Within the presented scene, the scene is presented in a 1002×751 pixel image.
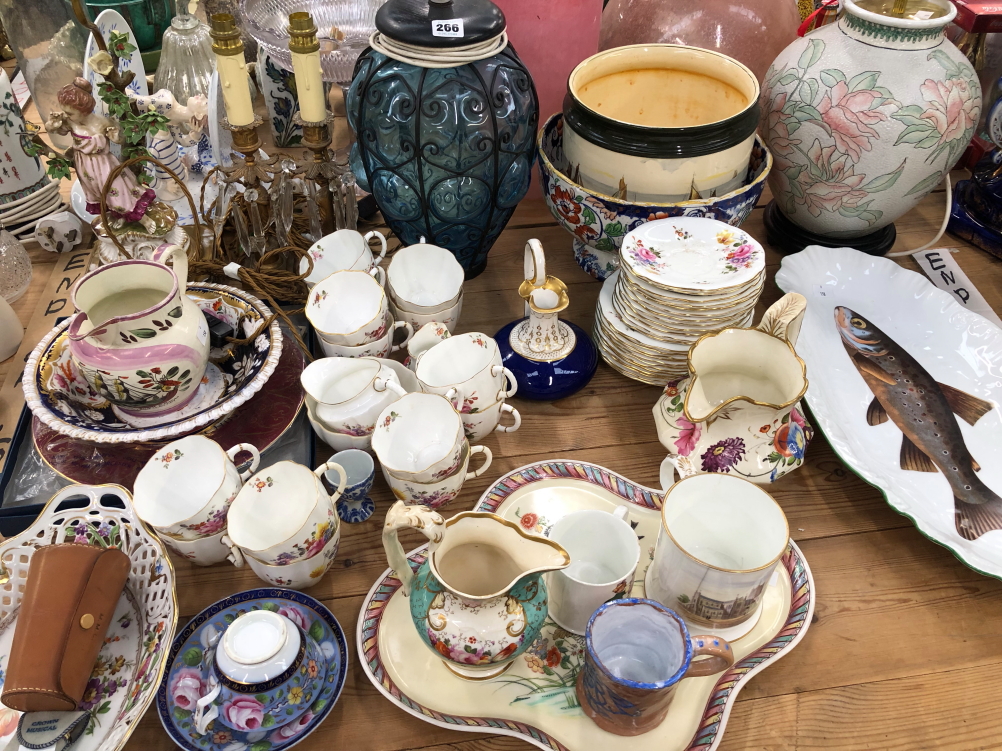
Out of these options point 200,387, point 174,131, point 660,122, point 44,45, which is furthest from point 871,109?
point 44,45

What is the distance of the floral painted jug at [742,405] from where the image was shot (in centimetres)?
91

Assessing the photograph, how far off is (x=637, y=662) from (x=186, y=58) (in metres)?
1.48

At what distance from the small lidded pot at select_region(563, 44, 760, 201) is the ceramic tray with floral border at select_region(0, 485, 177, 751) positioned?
798mm

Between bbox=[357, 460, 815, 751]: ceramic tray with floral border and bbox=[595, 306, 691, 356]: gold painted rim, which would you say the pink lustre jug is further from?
bbox=[595, 306, 691, 356]: gold painted rim

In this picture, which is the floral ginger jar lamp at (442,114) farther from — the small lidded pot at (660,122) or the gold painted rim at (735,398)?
the gold painted rim at (735,398)

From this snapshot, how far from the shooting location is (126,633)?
0.82 meters

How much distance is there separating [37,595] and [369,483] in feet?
1.21

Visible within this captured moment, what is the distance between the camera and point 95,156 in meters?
1.08

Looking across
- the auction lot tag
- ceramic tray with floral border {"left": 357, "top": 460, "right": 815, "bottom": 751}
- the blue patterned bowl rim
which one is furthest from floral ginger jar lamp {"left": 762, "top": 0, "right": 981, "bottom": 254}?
ceramic tray with floral border {"left": 357, "top": 460, "right": 815, "bottom": 751}

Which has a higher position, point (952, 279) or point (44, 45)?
→ point (44, 45)

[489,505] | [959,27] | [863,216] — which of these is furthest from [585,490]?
[959,27]

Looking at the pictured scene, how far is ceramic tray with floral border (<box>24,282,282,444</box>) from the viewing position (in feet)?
2.99

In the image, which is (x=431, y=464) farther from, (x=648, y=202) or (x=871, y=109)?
(x=871, y=109)

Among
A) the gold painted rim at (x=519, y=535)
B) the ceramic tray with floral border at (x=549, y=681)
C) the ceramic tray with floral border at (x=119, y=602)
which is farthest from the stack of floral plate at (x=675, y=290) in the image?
the ceramic tray with floral border at (x=119, y=602)
